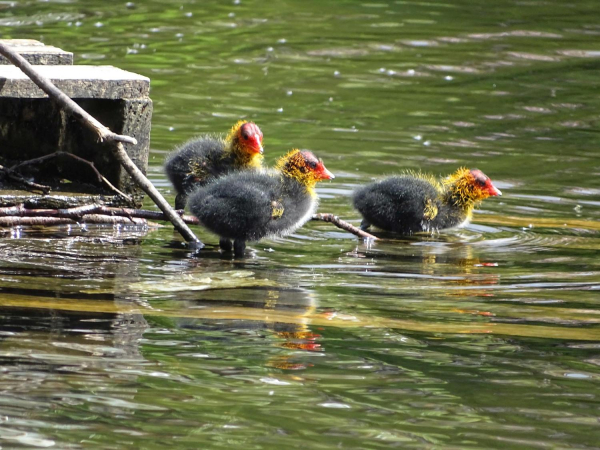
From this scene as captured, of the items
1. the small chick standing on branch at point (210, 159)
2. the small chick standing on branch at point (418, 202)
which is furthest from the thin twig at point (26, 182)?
the small chick standing on branch at point (418, 202)

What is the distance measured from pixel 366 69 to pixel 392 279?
7.30 metres

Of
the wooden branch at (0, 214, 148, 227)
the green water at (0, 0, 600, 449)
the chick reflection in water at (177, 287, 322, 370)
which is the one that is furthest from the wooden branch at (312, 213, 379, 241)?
the chick reflection in water at (177, 287, 322, 370)

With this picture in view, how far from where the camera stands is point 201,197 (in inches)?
228

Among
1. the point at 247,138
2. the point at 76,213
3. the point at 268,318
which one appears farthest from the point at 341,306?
the point at 247,138

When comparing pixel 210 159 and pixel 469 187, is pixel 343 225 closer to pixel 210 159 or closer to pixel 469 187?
pixel 210 159

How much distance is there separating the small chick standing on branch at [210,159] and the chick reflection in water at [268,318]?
58.2 inches

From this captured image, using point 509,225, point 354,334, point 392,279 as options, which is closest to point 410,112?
point 509,225

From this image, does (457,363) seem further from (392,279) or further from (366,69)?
(366,69)

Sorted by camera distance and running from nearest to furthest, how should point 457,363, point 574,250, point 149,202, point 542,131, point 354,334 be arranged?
point 457,363 → point 354,334 → point 574,250 → point 149,202 → point 542,131

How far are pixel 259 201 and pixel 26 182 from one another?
1478mm

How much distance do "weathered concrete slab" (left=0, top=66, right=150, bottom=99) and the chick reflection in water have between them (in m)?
1.97

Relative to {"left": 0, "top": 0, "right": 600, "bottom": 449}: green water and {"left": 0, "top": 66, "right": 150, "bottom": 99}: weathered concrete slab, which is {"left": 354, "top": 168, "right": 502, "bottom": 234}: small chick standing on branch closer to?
{"left": 0, "top": 0, "right": 600, "bottom": 449}: green water

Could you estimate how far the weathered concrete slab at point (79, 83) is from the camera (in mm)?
6234

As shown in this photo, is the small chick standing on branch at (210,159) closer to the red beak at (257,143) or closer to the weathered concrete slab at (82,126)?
the red beak at (257,143)
